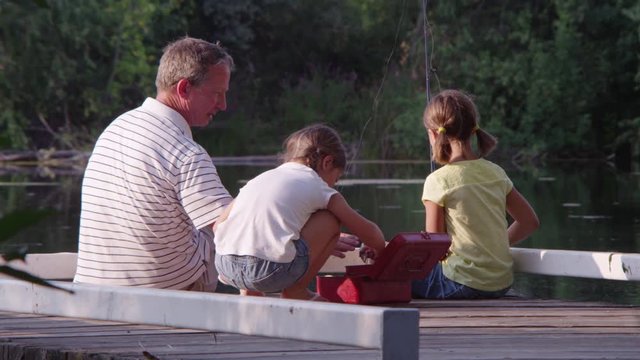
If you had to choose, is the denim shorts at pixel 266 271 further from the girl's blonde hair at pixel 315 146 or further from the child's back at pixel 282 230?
the girl's blonde hair at pixel 315 146

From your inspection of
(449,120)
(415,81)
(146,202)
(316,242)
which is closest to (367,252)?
(316,242)

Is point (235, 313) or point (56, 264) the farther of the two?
point (56, 264)

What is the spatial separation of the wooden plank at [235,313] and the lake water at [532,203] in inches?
115

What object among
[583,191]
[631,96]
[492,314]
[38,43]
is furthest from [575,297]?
[631,96]

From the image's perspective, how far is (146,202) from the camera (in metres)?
3.69

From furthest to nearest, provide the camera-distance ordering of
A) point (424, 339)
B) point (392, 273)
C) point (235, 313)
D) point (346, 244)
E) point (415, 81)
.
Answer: point (415, 81), point (392, 273), point (346, 244), point (424, 339), point (235, 313)

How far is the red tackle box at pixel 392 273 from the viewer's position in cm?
382

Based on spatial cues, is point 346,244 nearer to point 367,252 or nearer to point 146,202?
point 367,252

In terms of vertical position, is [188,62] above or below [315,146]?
above

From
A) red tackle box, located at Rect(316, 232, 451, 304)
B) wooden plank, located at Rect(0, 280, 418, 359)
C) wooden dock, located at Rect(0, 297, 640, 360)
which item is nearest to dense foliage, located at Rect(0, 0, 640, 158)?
red tackle box, located at Rect(316, 232, 451, 304)

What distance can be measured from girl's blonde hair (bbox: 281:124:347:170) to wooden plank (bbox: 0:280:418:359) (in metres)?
0.92

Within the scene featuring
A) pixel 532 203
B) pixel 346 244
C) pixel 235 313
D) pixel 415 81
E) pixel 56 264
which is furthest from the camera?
pixel 415 81

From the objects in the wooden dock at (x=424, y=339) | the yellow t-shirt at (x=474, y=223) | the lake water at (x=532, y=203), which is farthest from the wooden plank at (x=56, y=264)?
the lake water at (x=532, y=203)

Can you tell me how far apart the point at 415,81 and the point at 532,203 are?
11.4 meters
